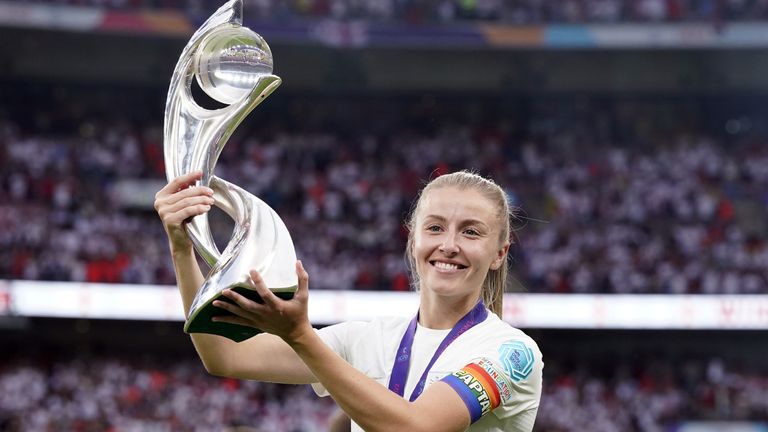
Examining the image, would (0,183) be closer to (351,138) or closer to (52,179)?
(52,179)

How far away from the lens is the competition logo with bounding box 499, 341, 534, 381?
228 centimetres

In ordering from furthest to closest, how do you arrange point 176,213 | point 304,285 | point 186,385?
point 186,385
point 176,213
point 304,285

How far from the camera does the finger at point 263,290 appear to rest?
6.06ft

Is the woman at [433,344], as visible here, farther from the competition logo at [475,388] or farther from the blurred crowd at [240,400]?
the blurred crowd at [240,400]

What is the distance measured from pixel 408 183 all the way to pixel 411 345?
61.5ft

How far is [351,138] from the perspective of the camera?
909 inches

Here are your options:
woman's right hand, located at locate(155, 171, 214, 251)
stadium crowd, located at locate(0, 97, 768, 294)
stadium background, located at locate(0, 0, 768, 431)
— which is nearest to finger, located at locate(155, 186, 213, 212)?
woman's right hand, located at locate(155, 171, 214, 251)

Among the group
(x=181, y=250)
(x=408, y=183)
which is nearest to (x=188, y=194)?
(x=181, y=250)

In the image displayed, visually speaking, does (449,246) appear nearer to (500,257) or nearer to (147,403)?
(500,257)

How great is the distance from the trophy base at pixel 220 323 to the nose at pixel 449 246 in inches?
18.9

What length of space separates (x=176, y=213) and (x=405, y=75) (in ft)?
74.0

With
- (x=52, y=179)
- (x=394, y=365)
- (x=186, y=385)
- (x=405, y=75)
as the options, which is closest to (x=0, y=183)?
(x=52, y=179)

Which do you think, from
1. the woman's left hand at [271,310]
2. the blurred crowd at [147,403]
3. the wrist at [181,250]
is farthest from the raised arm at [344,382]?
the blurred crowd at [147,403]

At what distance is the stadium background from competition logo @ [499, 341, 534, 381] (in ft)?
44.9
